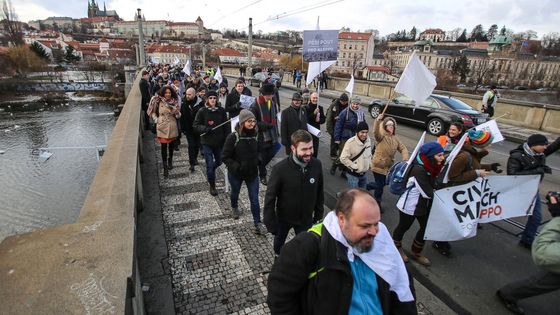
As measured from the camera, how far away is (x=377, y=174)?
5.39m

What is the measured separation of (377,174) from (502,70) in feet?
369

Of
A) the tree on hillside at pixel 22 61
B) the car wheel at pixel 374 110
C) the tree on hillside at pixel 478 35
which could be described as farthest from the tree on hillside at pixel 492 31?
the tree on hillside at pixel 22 61

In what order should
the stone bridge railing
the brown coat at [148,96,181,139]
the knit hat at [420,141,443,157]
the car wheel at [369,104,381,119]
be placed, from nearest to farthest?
the stone bridge railing < the knit hat at [420,141,443,157] < the brown coat at [148,96,181,139] < the car wheel at [369,104,381,119]

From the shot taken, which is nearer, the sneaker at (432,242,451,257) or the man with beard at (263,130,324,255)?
the man with beard at (263,130,324,255)

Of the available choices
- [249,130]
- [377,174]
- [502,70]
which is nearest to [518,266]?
[377,174]

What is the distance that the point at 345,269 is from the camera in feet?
5.61

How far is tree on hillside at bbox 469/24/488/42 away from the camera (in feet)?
459

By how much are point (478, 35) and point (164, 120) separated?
17215cm

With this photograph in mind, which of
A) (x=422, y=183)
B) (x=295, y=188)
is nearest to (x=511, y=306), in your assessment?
(x=422, y=183)

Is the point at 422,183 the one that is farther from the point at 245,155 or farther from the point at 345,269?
the point at 345,269

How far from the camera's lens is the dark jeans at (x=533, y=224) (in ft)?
15.1

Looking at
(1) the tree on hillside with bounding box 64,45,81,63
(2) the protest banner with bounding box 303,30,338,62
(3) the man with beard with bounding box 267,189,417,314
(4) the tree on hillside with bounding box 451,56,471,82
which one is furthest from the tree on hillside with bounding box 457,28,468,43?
(3) the man with beard with bounding box 267,189,417,314

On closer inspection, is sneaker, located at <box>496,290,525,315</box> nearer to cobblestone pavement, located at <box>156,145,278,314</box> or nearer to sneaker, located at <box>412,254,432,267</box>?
sneaker, located at <box>412,254,432,267</box>

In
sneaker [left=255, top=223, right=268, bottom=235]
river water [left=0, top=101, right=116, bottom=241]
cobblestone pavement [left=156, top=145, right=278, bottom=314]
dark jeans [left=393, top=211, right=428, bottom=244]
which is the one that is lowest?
river water [left=0, top=101, right=116, bottom=241]
